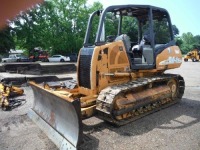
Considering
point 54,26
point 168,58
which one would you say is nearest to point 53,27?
point 54,26

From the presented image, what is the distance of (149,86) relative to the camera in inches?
268

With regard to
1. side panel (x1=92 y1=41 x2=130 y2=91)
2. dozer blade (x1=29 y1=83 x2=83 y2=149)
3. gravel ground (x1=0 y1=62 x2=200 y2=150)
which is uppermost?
side panel (x1=92 y1=41 x2=130 y2=91)

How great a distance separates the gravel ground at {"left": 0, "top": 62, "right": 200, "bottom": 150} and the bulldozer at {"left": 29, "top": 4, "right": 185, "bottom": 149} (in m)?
0.21

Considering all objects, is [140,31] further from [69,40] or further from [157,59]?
[69,40]

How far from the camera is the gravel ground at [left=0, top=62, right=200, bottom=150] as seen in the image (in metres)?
4.76

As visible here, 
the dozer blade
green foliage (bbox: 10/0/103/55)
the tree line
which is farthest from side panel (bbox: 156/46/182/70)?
green foliage (bbox: 10/0/103/55)

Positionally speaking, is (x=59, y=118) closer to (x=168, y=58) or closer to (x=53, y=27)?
(x=168, y=58)

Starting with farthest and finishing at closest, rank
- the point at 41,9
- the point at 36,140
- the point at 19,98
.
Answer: the point at 41,9 → the point at 19,98 → the point at 36,140

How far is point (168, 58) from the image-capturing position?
24.9ft

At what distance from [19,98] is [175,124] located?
545 centimetres

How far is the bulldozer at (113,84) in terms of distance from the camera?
5059 millimetres

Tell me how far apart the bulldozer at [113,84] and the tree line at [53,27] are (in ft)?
97.8

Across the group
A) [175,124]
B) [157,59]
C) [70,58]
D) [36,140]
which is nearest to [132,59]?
[157,59]

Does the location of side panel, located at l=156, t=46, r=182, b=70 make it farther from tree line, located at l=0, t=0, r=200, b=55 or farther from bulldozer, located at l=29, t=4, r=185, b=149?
tree line, located at l=0, t=0, r=200, b=55
